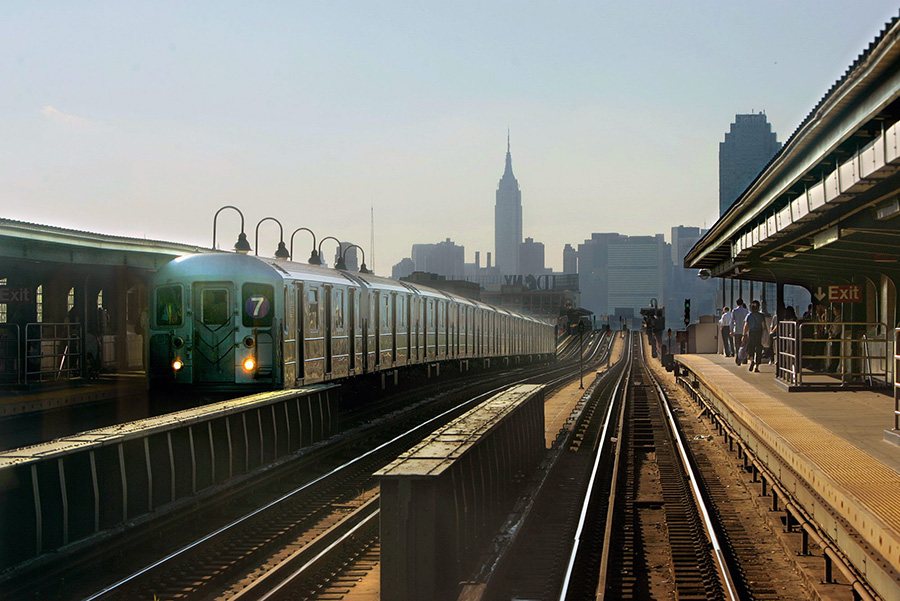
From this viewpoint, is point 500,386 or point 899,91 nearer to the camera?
point 899,91

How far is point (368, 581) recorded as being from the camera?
27.8ft

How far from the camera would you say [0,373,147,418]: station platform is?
15.8 meters

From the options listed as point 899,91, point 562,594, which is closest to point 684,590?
point 562,594

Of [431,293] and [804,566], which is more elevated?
[431,293]

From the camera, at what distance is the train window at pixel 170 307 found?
16453 millimetres

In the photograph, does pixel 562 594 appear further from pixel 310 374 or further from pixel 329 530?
pixel 310 374

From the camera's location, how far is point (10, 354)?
19.6 meters

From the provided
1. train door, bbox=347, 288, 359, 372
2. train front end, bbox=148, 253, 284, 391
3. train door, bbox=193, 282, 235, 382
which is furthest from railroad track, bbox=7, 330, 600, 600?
train door, bbox=347, 288, 359, 372

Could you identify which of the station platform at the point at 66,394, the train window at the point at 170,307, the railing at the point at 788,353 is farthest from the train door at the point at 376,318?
the railing at the point at 788,353

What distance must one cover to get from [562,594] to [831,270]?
14273 mm

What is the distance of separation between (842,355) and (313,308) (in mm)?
10072

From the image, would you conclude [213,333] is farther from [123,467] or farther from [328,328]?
[123,467]

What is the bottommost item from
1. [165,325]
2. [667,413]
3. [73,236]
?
[667,413]

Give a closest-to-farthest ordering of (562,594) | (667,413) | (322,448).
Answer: (562,594)
(322,448)
(667,413)
